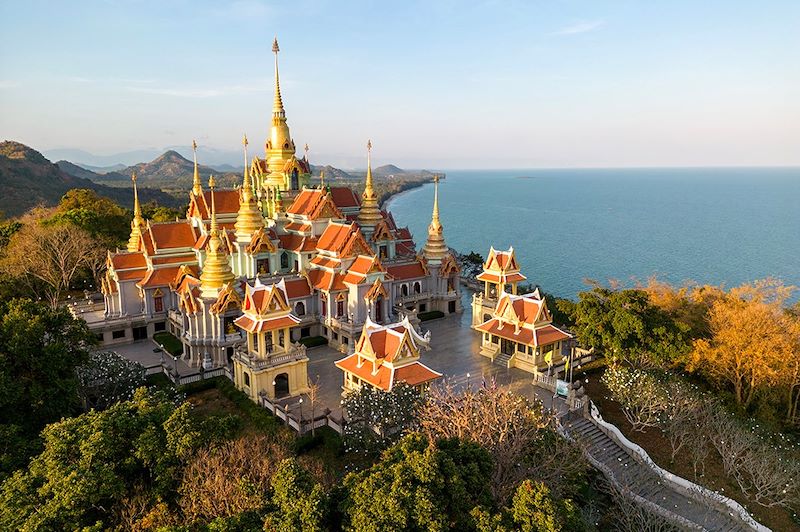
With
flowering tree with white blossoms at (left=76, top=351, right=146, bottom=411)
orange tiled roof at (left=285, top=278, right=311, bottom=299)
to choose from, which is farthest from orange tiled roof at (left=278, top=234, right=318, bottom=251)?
flowering tree with white blossoms at (left=76, top=351, right=146, bottom=411)

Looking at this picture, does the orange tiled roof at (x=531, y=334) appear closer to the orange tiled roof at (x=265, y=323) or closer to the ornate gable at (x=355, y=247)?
the ornate gable at (x=355, y=247)

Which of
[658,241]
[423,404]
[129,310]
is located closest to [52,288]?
[129,310]

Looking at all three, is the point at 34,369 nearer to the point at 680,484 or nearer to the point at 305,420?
the point at 305,420

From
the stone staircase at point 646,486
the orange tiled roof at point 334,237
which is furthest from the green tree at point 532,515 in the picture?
the orange tiled roof at point 334,237

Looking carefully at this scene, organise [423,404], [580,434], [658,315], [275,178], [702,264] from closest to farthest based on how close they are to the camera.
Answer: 1. [423,404]
2. [580,434]
3. [658,315]
4. [275,178]
5. [702,264]

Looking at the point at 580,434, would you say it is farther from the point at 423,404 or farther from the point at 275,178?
the point at 275,178

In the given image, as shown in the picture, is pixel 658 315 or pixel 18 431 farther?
pixel 658 315

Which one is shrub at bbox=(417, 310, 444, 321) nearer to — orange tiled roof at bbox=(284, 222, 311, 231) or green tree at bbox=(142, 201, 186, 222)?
orange tiled roof at bbox=(284, 222, 311, 231)
